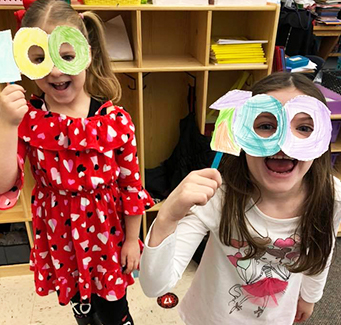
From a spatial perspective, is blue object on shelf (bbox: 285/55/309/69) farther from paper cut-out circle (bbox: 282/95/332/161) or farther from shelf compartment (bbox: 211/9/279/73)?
paper cut-out circle (bbox: 282/95/332/161)

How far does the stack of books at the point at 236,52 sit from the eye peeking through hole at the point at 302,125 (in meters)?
1.00

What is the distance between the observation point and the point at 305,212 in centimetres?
87

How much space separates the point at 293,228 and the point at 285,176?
21cm

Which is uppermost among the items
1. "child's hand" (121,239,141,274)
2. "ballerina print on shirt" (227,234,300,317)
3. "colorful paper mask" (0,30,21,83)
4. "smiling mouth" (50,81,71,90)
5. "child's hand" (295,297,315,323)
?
"colorful paper mask" (0,30,21,83)

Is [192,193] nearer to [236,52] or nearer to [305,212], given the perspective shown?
[305,212]

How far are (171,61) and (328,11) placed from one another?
5.22 feet

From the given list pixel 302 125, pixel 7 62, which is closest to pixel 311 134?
pixel 302 125

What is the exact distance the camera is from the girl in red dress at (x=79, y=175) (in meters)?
0.94

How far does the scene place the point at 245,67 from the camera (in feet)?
5.35

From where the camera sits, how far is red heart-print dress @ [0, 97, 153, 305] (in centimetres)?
98

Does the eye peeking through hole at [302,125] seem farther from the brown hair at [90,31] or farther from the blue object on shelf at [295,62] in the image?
the blue object on shelf at [295,62]

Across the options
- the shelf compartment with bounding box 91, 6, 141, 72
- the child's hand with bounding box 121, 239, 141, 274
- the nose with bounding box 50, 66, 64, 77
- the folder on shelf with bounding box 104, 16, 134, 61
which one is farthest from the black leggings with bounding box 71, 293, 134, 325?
the folder on shelf with bounding box 104, 16, 134, 61

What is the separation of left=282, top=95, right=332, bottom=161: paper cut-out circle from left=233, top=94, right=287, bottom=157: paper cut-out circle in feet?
0.04

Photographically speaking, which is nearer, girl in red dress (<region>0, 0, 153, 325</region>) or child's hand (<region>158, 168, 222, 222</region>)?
child's hand (<region>158, 168, 222, 222</region>)
